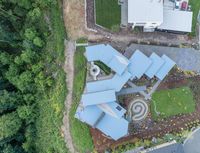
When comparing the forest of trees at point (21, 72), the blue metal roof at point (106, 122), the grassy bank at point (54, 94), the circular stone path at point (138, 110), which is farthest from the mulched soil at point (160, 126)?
the forest of trees at point (21, 72)

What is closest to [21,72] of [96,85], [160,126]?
[96,85]

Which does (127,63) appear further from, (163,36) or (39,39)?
(39,39)

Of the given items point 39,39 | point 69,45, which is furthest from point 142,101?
point 39,39

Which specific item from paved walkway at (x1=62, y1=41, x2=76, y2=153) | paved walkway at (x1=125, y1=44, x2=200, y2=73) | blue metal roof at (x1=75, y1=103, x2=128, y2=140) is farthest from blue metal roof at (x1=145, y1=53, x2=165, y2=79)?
paved walkway at (x1=62, y1=41, x2=76, y2=153)

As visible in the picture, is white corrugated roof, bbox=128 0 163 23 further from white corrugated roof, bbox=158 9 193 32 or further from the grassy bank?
the grassy bank

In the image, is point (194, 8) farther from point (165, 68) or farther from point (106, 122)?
point (106, 122)

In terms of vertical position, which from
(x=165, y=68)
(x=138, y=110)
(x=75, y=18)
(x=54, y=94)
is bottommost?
(x=138, y=110)
